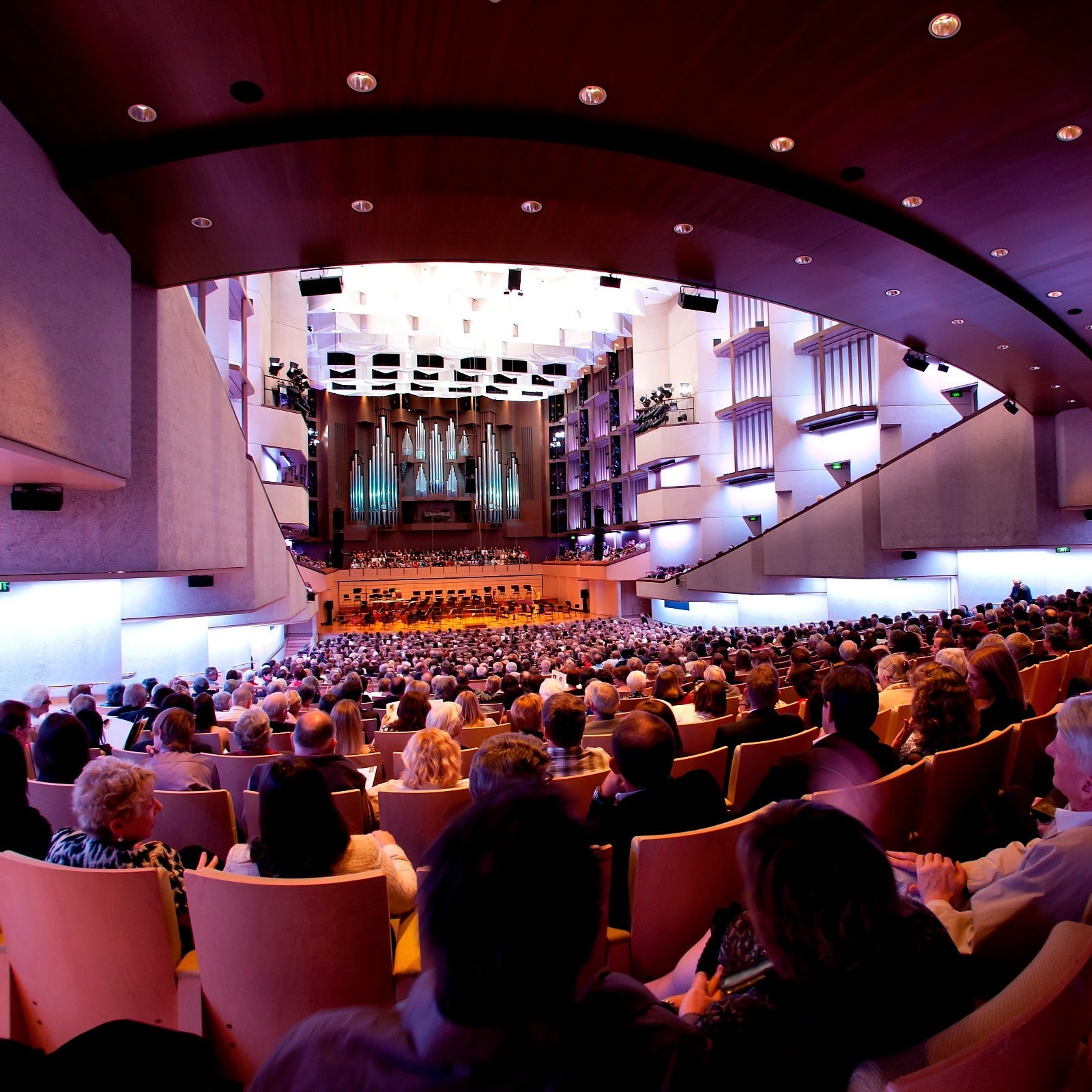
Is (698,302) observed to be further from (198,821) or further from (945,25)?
(198,821)

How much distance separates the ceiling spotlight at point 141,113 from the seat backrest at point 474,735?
12.7ft

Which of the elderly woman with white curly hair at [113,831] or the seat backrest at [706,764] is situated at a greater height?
the elderly woman with white curly hair at [113,831]

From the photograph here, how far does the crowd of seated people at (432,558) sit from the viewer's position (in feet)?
91.4

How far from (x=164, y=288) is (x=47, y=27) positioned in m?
2.91

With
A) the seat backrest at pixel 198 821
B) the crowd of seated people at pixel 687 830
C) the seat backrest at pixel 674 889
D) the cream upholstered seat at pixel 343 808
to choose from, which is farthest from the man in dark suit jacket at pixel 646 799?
the seat backrest at pixel 198 821

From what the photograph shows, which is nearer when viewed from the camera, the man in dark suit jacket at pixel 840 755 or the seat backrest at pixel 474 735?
the man in dark suit jacket at pixel 840 755

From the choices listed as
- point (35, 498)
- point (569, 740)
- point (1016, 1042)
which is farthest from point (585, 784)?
point (35, 498)

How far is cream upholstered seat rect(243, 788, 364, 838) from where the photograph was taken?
2736 mm

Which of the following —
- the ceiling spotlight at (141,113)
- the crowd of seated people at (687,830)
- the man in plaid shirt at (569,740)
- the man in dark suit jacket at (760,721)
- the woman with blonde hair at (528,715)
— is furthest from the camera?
the woman with blonde hair at (528,715)

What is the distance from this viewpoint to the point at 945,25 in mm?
3010

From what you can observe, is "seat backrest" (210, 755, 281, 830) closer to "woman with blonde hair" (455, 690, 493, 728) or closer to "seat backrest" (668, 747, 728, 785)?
"woman with blonde hair" (455, 690, 493, 728)

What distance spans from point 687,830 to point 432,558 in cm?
2727

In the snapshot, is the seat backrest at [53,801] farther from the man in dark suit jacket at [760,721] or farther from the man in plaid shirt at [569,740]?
the man in dark suit jacket at [760,721]

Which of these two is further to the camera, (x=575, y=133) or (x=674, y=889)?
(x=575, y=133)
